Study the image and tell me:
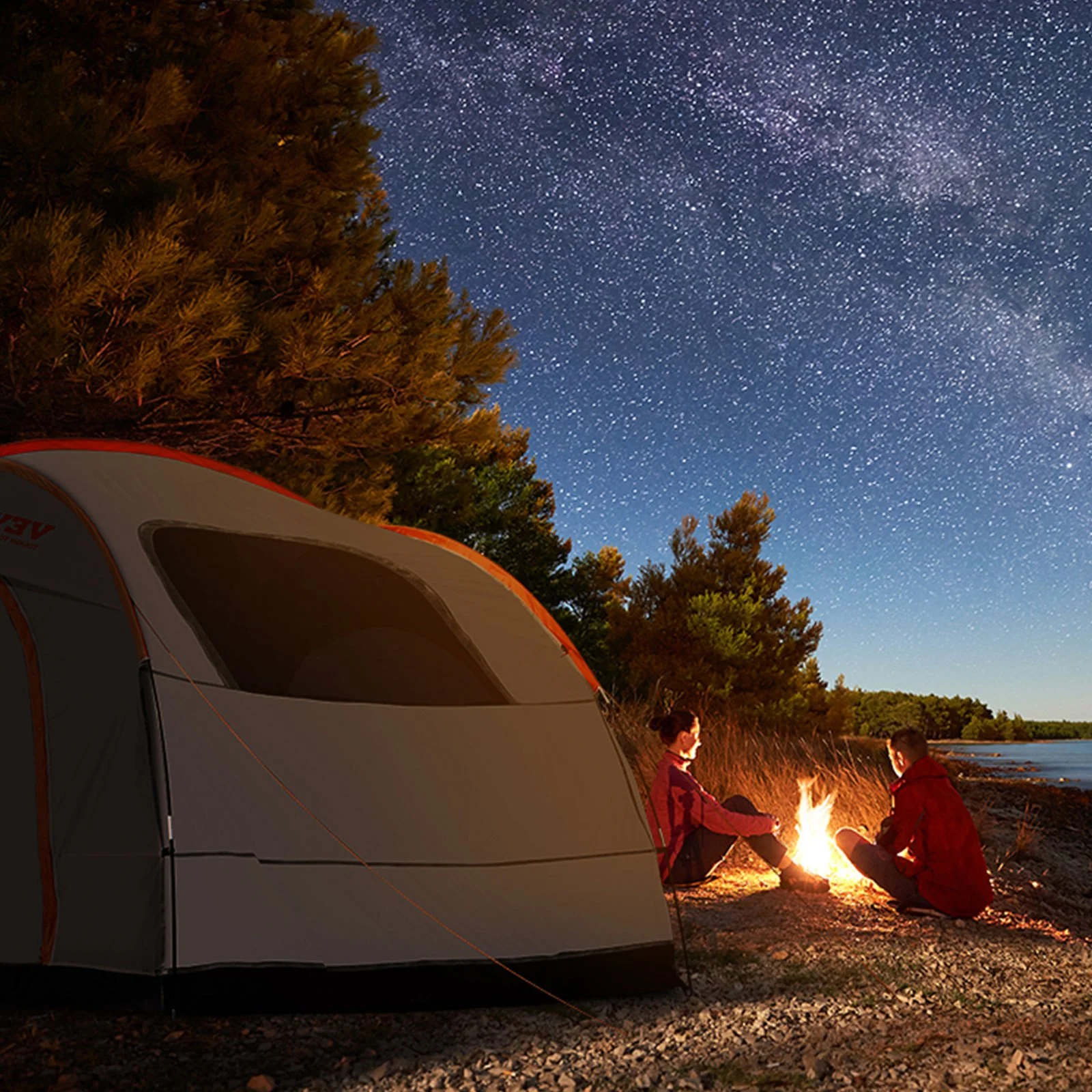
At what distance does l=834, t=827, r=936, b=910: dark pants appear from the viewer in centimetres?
522

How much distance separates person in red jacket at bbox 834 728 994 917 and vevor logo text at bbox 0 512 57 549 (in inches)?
155

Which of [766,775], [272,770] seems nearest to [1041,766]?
[766,775]

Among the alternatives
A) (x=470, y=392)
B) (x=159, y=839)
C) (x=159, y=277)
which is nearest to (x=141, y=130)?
(x=159, y=277)

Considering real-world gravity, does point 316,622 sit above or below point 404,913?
above

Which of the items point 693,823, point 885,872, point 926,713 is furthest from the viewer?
point 926,713

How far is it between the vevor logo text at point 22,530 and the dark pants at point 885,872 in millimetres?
4118

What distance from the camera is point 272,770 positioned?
12.1 ft

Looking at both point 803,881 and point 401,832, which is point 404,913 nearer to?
point 401,832

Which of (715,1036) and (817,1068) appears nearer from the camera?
(817,1068)

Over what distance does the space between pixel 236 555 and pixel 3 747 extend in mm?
1150

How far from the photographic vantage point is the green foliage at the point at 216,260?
23.5ft

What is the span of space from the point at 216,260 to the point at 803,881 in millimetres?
6447

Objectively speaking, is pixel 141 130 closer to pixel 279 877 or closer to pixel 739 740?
pixel 279 877

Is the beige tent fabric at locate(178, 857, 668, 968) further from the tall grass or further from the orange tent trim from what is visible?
the tall grass
